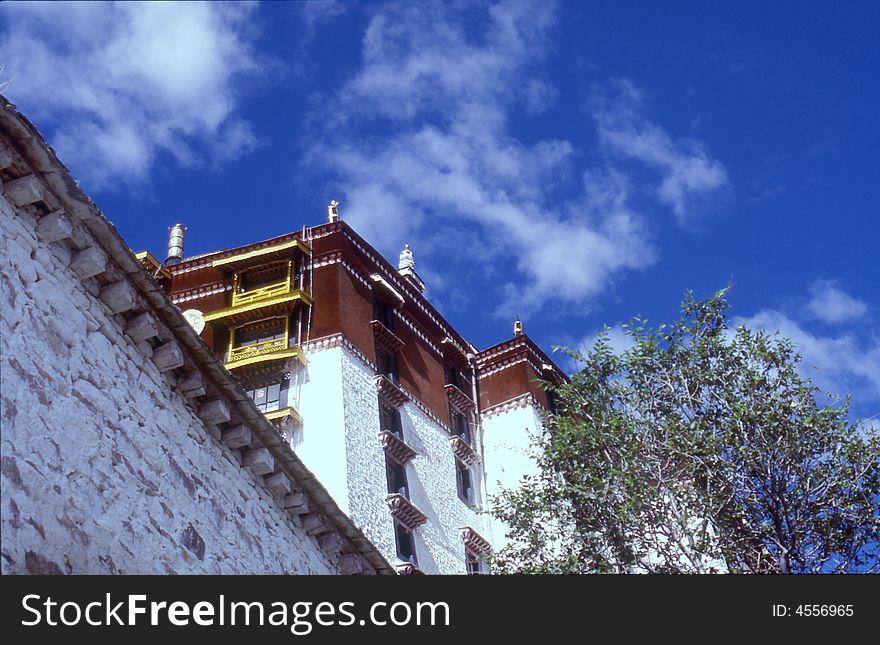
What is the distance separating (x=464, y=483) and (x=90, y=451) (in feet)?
90.9

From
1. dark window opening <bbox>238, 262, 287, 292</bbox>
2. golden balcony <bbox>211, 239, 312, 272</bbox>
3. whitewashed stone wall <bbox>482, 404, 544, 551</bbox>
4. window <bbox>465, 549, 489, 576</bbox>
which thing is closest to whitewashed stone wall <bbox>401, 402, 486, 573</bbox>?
window <bbox>465, 549, 489, 576</bbox>

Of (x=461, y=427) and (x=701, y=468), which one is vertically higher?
(x=461, y=427)

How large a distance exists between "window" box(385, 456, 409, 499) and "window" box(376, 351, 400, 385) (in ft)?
10.4

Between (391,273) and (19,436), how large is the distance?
2925 centimetres

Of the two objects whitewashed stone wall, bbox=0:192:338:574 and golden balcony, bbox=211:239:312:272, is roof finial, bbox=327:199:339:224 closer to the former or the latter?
golden balcony, bbox=211:239:312:272

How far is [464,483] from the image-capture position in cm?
3762

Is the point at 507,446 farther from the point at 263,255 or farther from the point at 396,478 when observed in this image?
the point at 263,255

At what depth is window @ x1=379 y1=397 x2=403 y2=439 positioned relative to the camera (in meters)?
34.1

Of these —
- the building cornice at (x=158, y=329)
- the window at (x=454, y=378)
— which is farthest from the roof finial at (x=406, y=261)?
the building cornice at (x=158, y=329)

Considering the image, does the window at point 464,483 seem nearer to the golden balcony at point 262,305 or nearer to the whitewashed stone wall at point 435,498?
the whitewashed stone wall at point 435,498

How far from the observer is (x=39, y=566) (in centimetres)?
937

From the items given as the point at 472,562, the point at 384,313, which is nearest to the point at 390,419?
the point at 384,313
